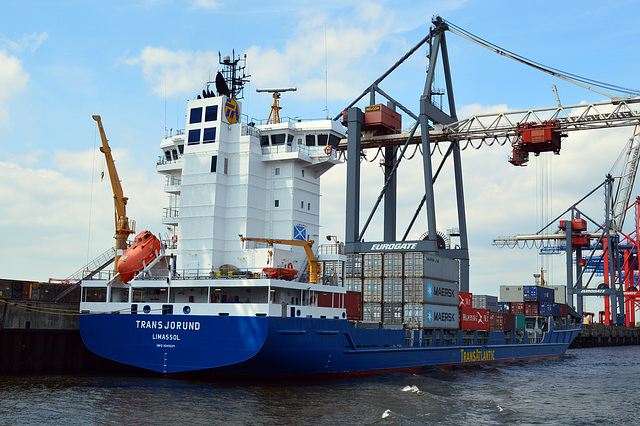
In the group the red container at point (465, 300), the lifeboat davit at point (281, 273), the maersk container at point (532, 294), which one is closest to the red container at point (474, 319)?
the red container at point (465, 300)

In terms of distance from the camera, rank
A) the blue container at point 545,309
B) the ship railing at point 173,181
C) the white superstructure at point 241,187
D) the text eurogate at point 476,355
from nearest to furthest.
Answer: the white superstructure at point 241,187
the ship railing at point 173,181
the text eurogate at point 476,355
the blue container at point 545,309

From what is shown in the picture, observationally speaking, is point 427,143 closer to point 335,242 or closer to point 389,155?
point 389,155

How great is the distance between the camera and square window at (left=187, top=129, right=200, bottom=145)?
2736 centimetres

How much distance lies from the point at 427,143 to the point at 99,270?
2025 centimetres

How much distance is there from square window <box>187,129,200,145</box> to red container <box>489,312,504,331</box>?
20.8 m

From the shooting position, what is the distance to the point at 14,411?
702 inches

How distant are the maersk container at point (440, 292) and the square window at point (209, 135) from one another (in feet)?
38.6

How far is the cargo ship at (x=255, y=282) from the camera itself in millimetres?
22969

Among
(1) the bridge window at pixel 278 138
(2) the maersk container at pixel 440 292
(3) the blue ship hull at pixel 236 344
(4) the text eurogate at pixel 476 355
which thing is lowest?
(4) the text eurogate at pixel 476 355

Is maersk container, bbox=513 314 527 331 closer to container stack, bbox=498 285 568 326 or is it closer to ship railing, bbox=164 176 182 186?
container stack, bbox=498 285 568 326

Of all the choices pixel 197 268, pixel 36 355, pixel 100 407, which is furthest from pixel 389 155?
pixel 100 407

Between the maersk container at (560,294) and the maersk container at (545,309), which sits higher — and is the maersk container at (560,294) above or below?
above

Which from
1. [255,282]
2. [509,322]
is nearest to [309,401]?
[255,282]

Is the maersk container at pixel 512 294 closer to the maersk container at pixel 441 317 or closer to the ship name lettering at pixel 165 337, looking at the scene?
the maersk container at pixel 441 317
